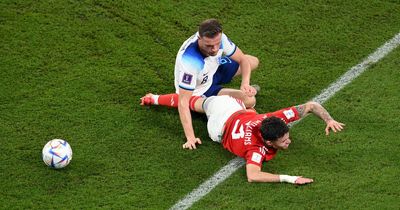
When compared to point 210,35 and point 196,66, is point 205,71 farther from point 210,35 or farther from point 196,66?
point 210,35

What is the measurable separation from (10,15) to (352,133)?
4727 millimetres

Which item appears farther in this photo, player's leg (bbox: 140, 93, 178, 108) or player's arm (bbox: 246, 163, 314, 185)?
player's leg (bbox: 140, 93, 178, 108)

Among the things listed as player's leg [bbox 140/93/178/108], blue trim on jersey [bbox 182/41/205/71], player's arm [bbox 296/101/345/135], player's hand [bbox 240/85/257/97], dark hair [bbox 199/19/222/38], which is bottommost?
player's leg [bbox 140/93/178/108]

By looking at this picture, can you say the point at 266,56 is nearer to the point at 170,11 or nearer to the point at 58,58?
the point at 170,11

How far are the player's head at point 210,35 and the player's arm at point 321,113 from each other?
1.09m

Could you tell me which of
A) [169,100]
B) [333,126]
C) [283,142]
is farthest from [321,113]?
[169,100]

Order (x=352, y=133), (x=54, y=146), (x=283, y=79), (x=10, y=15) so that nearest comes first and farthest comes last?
(x=54, y=146) → (x=352, y=133) → (x=283, y=79) → (x=10, y=15)

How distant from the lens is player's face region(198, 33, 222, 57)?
9.34 m

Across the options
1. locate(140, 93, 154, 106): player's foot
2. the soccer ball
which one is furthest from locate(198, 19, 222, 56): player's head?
the soccer ball

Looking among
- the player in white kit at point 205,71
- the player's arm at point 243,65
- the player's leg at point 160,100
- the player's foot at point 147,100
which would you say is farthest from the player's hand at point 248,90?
the player's foot at point 147,100

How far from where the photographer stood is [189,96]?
9.80m

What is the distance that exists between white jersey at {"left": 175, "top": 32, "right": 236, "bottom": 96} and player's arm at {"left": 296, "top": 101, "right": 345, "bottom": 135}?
3.64ft

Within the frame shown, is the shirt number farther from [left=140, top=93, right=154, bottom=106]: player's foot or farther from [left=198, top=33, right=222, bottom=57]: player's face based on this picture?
[left=140, top=93, right=154, bottom=106]: player's foot

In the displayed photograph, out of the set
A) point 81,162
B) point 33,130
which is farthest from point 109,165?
point 33,130
